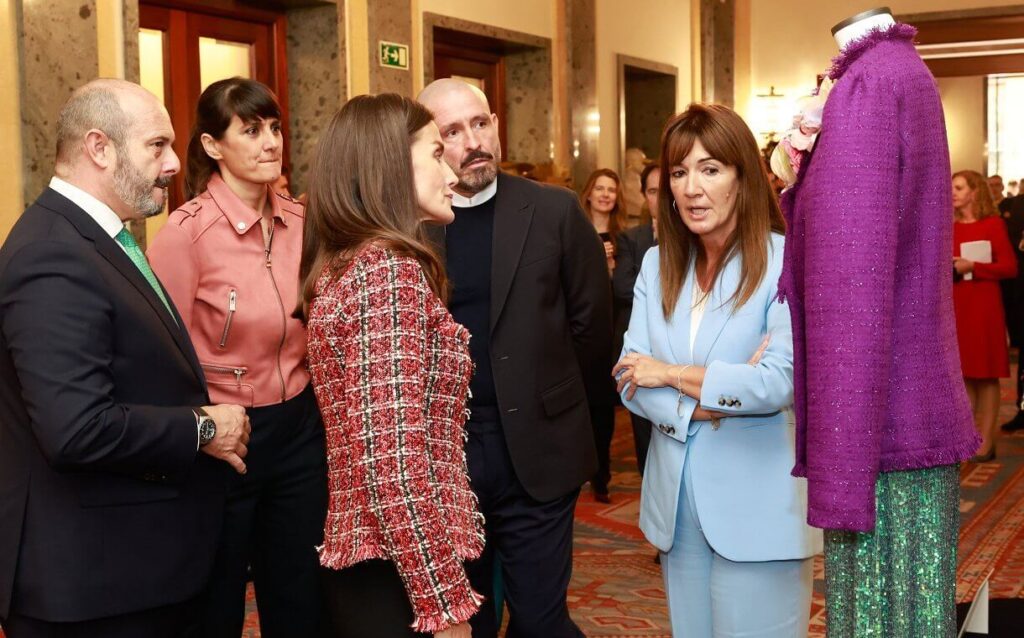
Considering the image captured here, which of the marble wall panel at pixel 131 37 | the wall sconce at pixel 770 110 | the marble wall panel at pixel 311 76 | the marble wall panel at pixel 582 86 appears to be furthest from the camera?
the wall sconce at pixel 770 110

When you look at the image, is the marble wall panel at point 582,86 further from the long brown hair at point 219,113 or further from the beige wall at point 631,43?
the long brown hair at point 219,113

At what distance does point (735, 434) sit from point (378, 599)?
90 cm

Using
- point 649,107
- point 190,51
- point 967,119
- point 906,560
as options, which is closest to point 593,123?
point 649,107

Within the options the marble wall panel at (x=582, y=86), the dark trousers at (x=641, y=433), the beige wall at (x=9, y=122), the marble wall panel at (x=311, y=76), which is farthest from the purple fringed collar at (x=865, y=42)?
the marble wall panel at (x=582, y=86)

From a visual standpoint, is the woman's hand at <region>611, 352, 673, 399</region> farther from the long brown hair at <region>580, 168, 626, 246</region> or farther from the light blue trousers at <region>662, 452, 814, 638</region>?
the long brown hair at <region>580, 168, 626, 246</region>

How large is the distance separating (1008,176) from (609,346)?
67.3 ft

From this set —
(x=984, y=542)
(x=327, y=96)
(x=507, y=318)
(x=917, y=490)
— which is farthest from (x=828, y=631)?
(x=327, y=96)

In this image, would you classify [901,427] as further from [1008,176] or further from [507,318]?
[1008,176]

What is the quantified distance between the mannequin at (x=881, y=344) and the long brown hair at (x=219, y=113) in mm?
Result: 1864

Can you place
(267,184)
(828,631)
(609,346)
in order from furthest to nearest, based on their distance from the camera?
(609,346) → (267,184) → (828,631)

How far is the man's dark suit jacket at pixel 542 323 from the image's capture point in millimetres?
2902

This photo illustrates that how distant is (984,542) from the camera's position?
5.43 metres

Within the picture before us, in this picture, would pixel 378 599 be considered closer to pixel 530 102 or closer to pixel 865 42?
pixel 865 42

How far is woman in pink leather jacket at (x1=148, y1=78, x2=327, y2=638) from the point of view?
2959 millimetres
